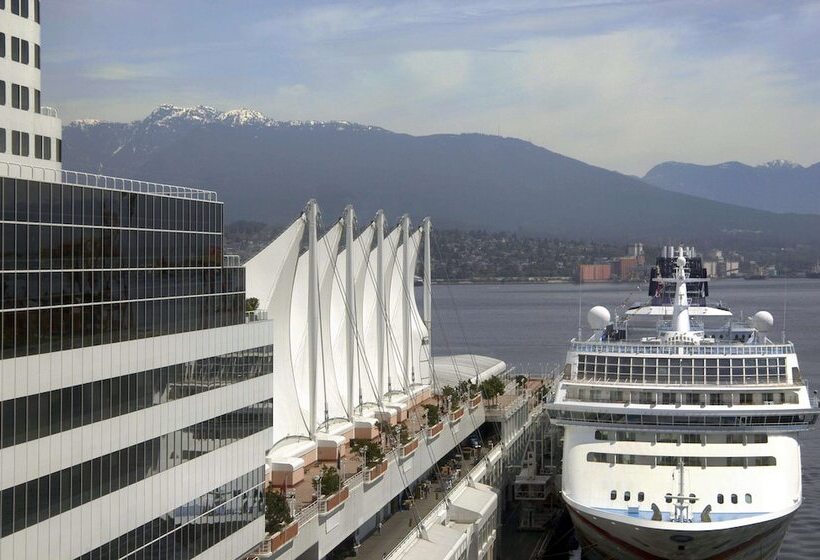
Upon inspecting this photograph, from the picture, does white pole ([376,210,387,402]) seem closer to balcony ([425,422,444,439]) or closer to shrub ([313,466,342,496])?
balcony ([425,422,444,439])

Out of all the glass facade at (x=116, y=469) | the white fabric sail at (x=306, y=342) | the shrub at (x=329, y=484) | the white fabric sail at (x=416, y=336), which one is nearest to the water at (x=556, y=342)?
the white fabric sail at (x=416, y=336)

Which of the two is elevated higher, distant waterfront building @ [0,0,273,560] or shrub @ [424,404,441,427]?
distant waterfront building @ [0,0,273,560]

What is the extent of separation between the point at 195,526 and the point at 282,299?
1734 centimetres

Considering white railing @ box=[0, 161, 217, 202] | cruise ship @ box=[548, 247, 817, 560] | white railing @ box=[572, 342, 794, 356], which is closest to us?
white railing @ box=[0, 161, 217, 202]

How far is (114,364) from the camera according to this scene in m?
20.3

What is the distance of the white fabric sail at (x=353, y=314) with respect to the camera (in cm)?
4819

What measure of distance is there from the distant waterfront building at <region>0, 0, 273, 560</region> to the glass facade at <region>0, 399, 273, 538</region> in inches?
1.3

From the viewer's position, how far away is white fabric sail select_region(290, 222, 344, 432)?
42750 millimetres

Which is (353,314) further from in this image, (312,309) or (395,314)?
(395,314)

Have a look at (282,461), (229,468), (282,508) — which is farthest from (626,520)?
(229,468)

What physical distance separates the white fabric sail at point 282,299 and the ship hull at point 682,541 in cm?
957

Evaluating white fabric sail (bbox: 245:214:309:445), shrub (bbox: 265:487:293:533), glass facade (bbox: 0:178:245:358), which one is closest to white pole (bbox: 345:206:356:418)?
white fabric sail (bbox: 245:214:309:445)

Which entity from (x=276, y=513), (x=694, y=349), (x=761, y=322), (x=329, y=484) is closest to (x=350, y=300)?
(x=694, y=349)

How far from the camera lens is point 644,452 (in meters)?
39.3
